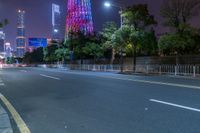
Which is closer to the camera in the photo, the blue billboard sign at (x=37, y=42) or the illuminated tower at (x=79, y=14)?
the blue billboard sign at (x=37, y=42)

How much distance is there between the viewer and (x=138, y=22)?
3959 cm

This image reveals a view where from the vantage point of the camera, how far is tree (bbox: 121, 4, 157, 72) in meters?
38.3

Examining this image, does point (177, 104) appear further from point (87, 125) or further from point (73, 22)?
point (73, 22)

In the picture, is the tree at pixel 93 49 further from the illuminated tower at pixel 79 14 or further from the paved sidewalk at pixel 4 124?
the paved sidewalk at pixel 4 124

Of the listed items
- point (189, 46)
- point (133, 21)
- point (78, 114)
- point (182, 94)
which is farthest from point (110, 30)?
point (78, 114)

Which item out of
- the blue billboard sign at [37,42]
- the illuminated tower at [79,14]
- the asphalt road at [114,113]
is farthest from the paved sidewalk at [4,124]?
the blue billboard sign at [37,42]

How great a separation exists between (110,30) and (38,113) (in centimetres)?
3348

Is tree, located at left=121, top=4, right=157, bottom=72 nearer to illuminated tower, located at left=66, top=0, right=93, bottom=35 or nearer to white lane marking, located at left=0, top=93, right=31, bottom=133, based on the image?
white lane marking, located at left=0, top=93, right=31, bottom=133

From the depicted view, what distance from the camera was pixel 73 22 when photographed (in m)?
88.0

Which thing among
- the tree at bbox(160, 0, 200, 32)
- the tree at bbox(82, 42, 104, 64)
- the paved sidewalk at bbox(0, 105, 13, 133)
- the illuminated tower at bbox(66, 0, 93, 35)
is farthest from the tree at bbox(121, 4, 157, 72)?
the illuminated tower at bbox(66, 0, 93, 35)

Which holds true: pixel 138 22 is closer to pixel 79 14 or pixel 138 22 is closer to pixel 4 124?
pixel 4 124

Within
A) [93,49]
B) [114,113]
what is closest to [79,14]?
[93,49]

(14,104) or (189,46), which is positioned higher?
(189,46)

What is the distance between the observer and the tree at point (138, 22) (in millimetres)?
38281
